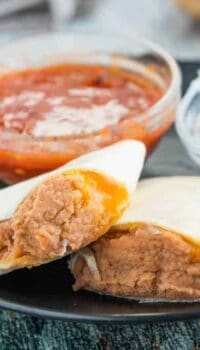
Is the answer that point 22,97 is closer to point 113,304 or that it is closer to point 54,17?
point 113,304

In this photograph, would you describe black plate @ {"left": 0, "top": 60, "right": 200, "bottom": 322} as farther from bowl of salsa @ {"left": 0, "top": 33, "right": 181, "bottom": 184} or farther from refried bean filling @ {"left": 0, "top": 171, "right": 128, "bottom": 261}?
bowl of salsa @ {"left": 0, "top": 33, "right": 181, "bottom": 184}

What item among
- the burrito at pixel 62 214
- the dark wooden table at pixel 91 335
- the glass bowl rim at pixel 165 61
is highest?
the burrito at pixel 62 214

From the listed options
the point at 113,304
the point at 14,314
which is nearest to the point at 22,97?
the point at 14,314

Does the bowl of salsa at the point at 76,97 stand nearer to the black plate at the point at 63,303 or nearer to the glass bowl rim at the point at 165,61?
the glass bowl rim at the point at 165,61

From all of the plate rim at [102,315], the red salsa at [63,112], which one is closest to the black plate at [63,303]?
the plate rim at [102,315]

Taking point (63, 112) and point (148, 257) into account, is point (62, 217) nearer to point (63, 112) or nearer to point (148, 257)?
point (148, 257)
